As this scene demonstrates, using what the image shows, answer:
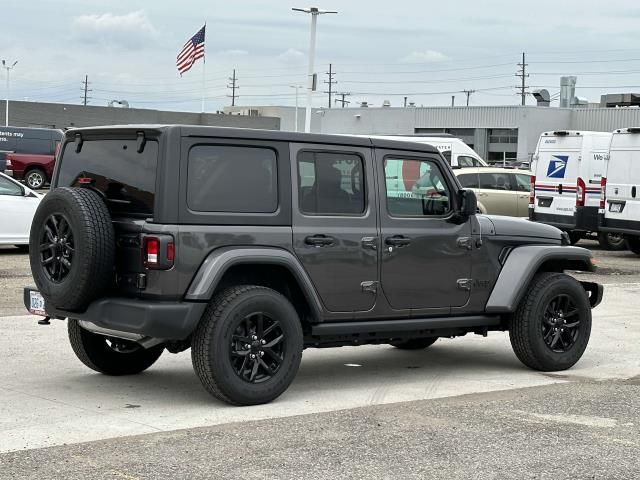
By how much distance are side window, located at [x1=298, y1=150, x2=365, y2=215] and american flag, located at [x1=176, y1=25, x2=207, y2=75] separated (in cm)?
3733

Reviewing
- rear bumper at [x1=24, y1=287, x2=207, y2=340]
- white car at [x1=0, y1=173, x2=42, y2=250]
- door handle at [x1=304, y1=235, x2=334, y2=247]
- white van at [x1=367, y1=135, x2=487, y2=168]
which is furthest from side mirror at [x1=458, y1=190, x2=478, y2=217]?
white van at [x1=367, y1=135, x2=487, y2=168]

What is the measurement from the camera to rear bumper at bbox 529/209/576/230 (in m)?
21.7

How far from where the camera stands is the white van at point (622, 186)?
20.2 meters

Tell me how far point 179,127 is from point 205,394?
1928 mm

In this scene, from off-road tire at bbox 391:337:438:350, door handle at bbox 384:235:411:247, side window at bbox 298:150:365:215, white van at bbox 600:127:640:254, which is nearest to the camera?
side window at bbox 298:150:365:215

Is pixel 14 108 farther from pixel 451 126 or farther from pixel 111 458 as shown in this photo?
pixel 111 458

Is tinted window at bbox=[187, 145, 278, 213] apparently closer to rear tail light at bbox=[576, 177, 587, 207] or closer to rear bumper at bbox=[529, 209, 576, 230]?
rear tail light at bbox=[576, 177, 587, 207]

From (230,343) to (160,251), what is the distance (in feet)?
2.51

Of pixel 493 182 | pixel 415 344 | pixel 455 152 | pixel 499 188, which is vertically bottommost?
pixel 415 344

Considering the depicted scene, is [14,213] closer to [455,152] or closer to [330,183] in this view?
[330,183]

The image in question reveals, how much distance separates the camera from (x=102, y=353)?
27.0 ft

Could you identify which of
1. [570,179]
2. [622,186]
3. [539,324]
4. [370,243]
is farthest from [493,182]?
[370,243]

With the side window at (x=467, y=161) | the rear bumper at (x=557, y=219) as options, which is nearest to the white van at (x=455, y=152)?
the side window at (x=467, y=161)

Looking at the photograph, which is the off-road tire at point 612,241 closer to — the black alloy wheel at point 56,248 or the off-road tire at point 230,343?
the off-road tire at point 230,343
